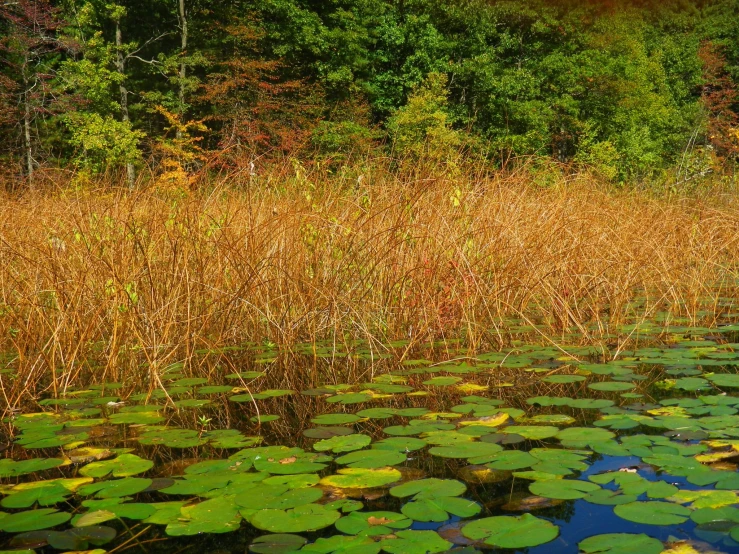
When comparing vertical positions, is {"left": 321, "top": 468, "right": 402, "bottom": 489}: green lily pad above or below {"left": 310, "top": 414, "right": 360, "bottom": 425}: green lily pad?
above

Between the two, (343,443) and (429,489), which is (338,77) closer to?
(343,443)

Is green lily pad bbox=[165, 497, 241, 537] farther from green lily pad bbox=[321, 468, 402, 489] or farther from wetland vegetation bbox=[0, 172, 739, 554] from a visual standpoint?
green lily pad bbox=[321, 468, 402, 489]

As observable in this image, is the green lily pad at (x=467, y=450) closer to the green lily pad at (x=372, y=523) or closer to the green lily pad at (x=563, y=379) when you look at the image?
the green lily pad at (x=372, y=523)

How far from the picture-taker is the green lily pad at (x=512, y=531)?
184 cm

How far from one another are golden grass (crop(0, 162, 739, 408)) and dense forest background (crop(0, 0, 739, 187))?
39.7 ft

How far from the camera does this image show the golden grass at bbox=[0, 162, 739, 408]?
3.89m

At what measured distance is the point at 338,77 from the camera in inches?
874

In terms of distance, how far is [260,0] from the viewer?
71.2 ft

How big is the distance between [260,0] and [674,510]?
2178 cm

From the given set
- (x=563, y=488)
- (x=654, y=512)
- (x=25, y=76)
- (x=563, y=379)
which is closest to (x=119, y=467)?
(x=563, y=488)

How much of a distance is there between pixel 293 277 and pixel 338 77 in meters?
18.8

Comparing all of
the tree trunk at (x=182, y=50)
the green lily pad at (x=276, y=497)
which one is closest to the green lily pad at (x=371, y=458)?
the green lily pad at (x=276, y=497)

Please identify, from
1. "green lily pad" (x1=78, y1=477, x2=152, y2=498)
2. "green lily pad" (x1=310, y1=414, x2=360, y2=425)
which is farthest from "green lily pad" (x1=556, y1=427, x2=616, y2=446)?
"green lily pad" (x1=78, y1=477, x2=152, y2=498)

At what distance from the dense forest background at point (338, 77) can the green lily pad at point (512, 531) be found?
15.6m
